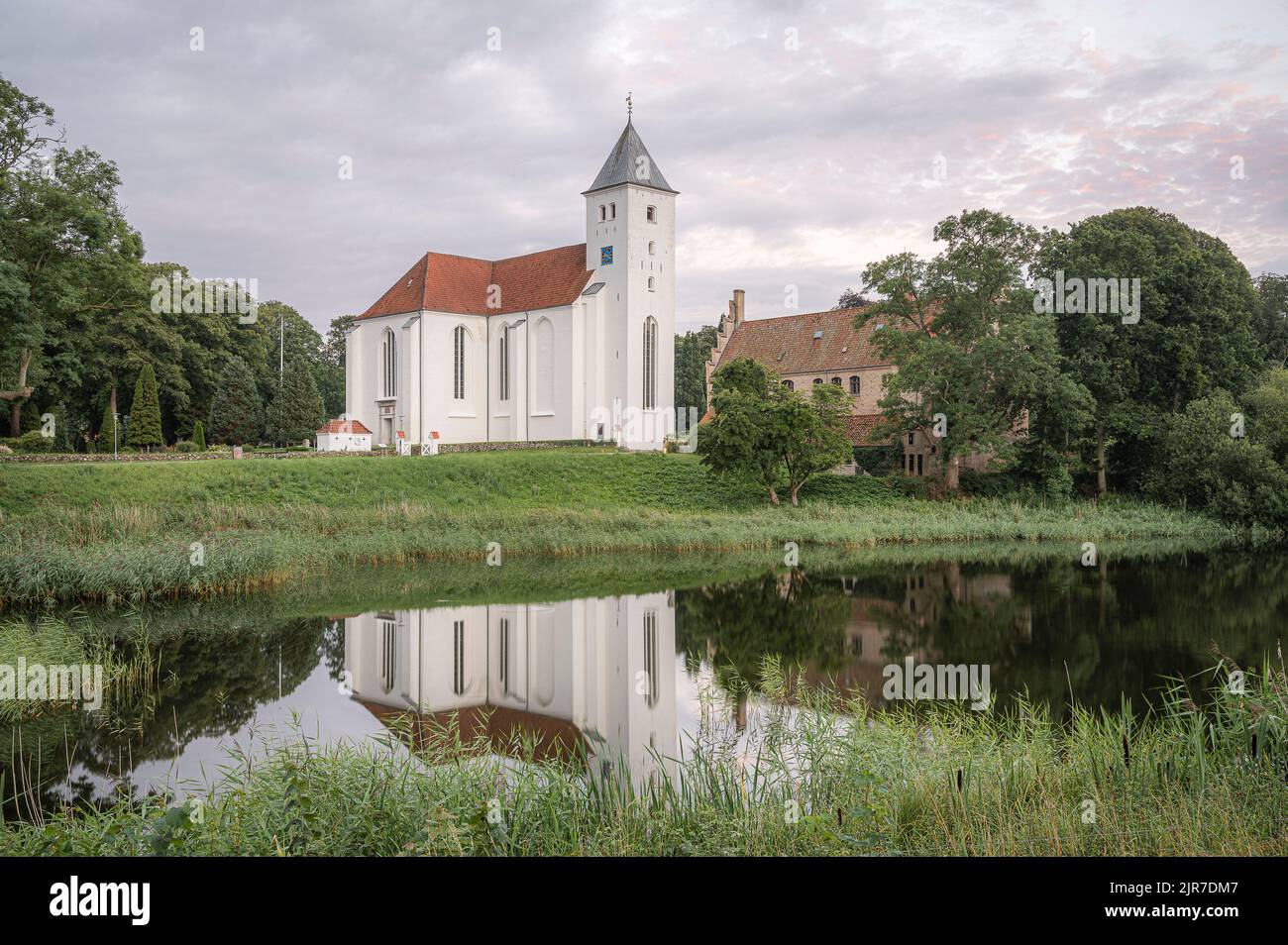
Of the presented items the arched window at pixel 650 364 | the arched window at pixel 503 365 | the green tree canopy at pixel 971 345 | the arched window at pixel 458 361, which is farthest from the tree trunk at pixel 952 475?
the arched window at pixel 458 361

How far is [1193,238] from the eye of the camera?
44406mm

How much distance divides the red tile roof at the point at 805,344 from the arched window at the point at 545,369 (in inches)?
394

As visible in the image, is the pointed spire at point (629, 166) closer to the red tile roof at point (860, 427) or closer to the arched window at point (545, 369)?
the arched window at point (545, 369)

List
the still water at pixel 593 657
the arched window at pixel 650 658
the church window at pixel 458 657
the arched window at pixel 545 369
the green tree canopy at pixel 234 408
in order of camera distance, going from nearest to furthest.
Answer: the still water at pixel 593 657, the arched window at pixel 650 658, the church window at pixel 458 657, the arched window at pixel 545 369, the green tree canopy at pixel 234 408

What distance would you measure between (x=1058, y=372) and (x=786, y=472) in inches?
446

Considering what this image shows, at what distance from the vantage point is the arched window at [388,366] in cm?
5094

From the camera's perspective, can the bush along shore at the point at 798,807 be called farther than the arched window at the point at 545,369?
No

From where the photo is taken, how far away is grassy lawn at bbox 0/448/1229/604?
61.6ft

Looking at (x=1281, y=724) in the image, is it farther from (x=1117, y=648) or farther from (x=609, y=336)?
(x=609, y=336)

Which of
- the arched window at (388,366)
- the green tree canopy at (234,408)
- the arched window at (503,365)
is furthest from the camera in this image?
the green tree canopy at (234,408)

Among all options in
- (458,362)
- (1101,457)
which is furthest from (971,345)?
(458,362)

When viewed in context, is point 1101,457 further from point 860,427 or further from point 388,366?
point 388,366

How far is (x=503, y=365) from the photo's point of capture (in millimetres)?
50406
